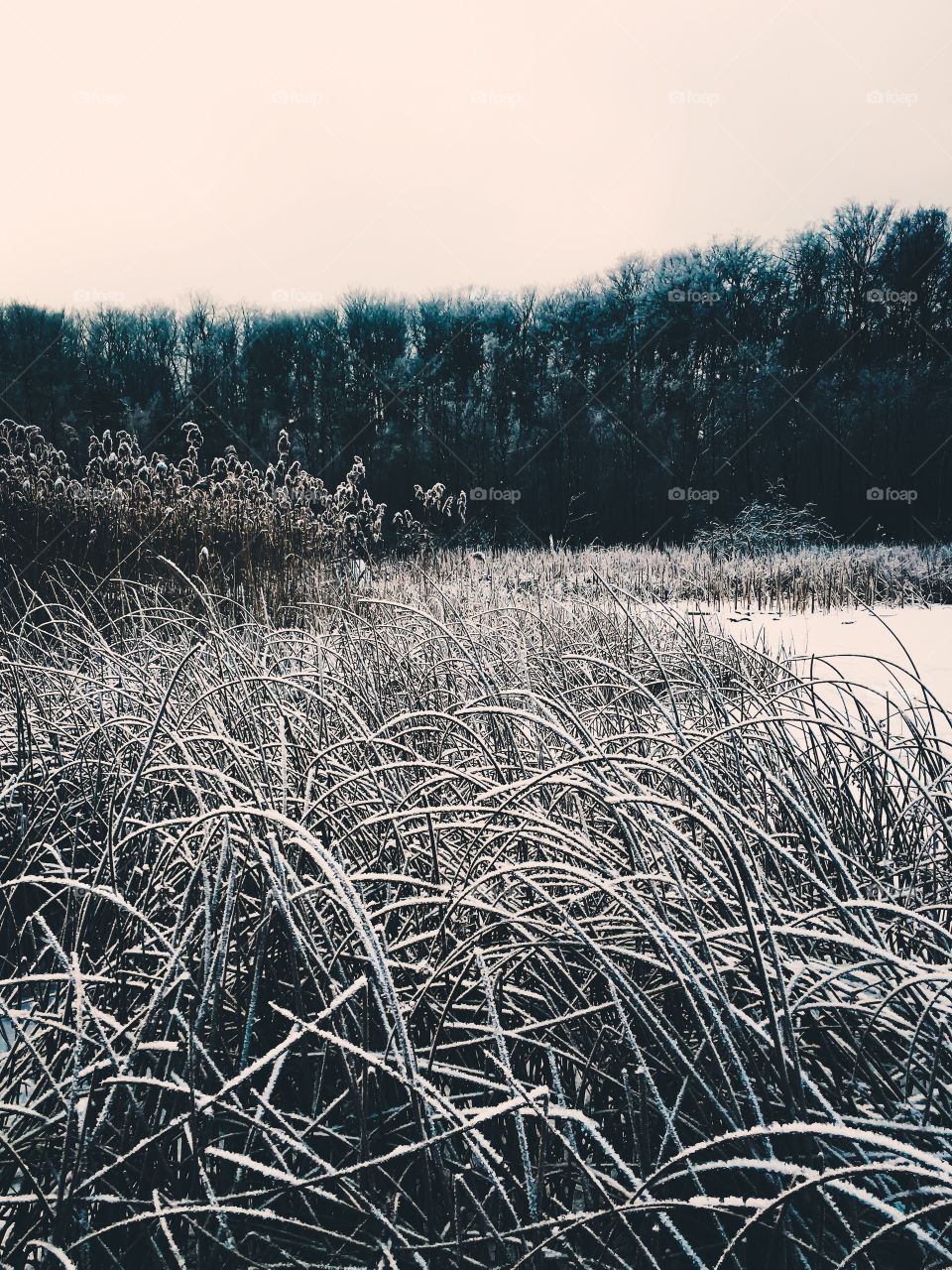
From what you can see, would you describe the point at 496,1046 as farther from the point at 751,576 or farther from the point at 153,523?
the point at 751,576

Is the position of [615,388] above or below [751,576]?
above

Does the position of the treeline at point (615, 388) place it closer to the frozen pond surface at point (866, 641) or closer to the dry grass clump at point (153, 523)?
Answer: the frozen pond surface at point (866, 641)

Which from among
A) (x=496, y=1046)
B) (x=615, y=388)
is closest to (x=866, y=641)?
(x=496, y=1046)

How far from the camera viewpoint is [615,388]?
17484 millimetres

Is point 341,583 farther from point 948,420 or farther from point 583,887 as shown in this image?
point 948,420

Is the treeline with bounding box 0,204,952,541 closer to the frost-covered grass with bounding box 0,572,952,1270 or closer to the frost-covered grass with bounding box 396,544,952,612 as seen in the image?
the frost-covered grass with bounding box 396,544,952,612

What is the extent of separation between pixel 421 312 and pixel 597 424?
6180mm

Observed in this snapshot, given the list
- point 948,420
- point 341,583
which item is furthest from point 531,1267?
point 948,420

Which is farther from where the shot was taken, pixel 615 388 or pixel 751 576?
pixel 615 388

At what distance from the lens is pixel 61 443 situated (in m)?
17.9

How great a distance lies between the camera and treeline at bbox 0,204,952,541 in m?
14.8

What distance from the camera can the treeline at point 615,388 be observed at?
48.7ft

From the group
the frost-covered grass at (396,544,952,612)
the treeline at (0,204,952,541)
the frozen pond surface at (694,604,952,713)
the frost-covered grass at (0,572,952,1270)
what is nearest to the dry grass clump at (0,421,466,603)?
the frost-covered grass at (396,544,952,612)

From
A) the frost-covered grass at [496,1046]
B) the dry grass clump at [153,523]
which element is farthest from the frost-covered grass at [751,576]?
the frost-covered grass at [496,1046]
